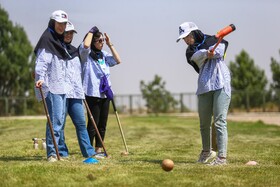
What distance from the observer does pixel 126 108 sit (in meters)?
43.7

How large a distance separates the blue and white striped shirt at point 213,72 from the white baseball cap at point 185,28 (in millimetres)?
282

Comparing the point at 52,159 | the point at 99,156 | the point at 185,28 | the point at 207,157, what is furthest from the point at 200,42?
the point at 52,159

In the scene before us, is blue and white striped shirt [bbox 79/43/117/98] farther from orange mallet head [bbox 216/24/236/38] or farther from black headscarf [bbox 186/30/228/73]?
orange mallet head [bbox 216/24/236/38]

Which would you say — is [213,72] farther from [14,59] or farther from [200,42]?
[14,59]

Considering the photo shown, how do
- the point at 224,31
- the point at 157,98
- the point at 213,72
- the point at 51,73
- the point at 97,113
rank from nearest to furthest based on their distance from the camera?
the point at 224,31 → the point at 213,72 → the point at 51,73 → the point at 97,113 → the point at 157,98

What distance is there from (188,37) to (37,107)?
116 feet

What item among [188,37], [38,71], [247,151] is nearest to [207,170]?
[188,37]

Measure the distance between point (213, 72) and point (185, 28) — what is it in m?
0.67

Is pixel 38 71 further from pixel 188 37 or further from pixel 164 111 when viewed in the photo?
pixel 164 111

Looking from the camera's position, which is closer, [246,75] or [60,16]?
[60,16]

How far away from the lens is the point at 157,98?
4356 cm

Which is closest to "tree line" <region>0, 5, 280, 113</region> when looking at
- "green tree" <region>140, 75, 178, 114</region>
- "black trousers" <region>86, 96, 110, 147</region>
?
"green tree" <region>140, 75, 178, 114</region>

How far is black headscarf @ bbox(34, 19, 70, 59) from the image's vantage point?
334 inches

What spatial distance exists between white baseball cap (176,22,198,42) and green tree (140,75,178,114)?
34.6 meters
